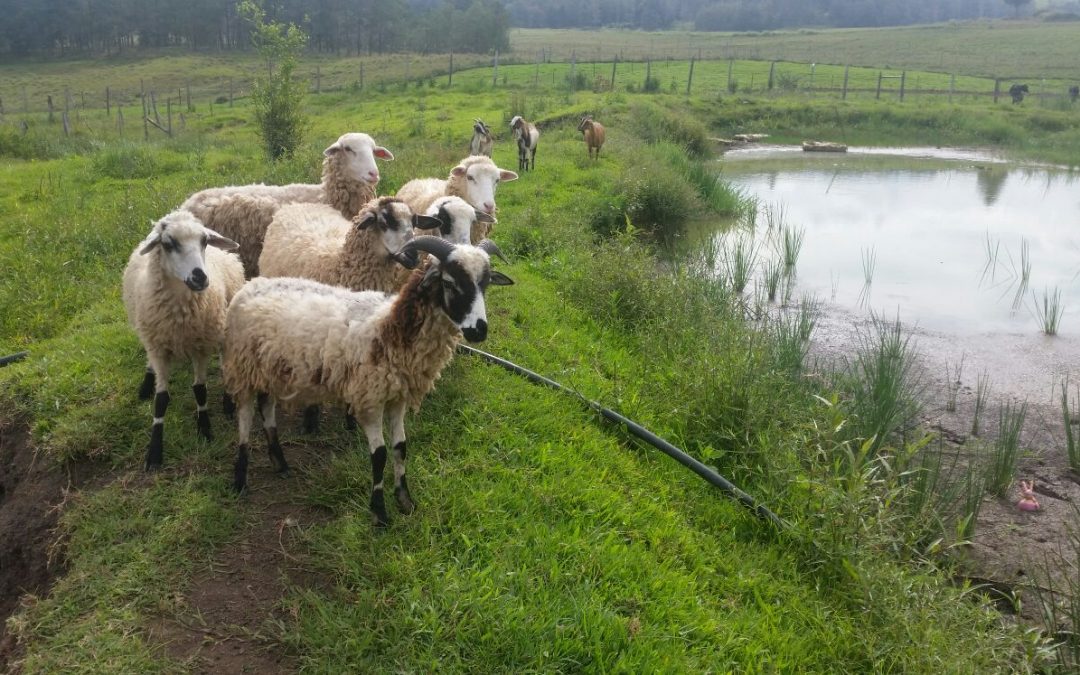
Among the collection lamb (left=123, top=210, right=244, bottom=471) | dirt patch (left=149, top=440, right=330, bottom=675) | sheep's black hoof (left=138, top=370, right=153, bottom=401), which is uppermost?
lamb (left=123, top=210, right=244, bottom=471)

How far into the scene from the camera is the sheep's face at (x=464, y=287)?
3.78m

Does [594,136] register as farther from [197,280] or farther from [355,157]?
[197,280]

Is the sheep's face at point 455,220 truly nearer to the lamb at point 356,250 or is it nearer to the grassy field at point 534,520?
the lamb at point 356,250

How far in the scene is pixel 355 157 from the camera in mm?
7133

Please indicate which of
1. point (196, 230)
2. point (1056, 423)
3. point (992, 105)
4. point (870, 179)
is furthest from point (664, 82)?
point (196, 230)

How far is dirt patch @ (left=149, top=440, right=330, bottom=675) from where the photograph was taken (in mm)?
3240

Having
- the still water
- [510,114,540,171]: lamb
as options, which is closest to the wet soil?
the still water

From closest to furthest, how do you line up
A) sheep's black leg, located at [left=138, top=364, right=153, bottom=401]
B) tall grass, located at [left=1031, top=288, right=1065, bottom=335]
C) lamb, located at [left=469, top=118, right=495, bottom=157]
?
1. sheep's black leg, located at [left=138, top=364, right=153, bottom=401]
2. tall grass, located at [left=1031, top=288, right=1065, bottom=335]
3. lamb, located at [left=469, top=118, right=495, bottom=157]

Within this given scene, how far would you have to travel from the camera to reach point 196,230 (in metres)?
4.73

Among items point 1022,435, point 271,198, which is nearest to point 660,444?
point 1022,435

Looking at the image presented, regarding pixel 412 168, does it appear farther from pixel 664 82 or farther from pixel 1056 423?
pixel 664 82

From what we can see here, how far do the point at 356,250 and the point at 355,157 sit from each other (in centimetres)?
192

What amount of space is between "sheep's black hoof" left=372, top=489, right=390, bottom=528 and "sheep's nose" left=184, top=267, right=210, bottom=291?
70.3 inches

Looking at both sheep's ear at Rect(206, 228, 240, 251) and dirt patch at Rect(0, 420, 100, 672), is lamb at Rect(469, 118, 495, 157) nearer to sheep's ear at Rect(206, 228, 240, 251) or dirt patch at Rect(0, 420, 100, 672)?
sheep's ear at Rect(206, 228, 240, 251)
